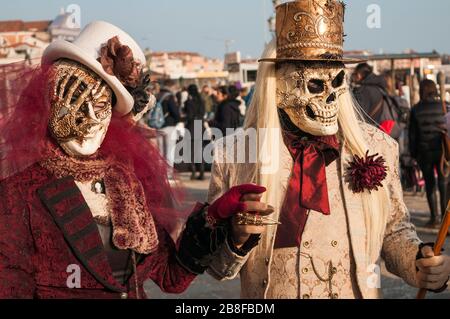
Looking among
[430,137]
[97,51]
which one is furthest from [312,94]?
[430,137]

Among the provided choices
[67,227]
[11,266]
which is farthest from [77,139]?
[11,266]

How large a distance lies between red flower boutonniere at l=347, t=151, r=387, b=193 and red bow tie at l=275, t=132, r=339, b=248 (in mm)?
108

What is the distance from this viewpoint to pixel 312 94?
3152mm

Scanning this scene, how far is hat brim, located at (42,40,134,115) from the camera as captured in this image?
2.46 meters

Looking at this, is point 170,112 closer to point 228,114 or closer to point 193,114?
point 193,114

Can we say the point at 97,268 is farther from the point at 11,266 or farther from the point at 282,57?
the point at 282,57

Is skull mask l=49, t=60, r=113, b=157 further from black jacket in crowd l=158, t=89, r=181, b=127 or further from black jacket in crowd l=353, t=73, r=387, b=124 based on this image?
black jacket in crowd l=158, t=89, r=181, b=127

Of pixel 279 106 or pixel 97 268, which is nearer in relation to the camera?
pixel 97 268

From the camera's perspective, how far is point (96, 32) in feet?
8.68

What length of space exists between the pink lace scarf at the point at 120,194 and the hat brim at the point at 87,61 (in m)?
0.21
